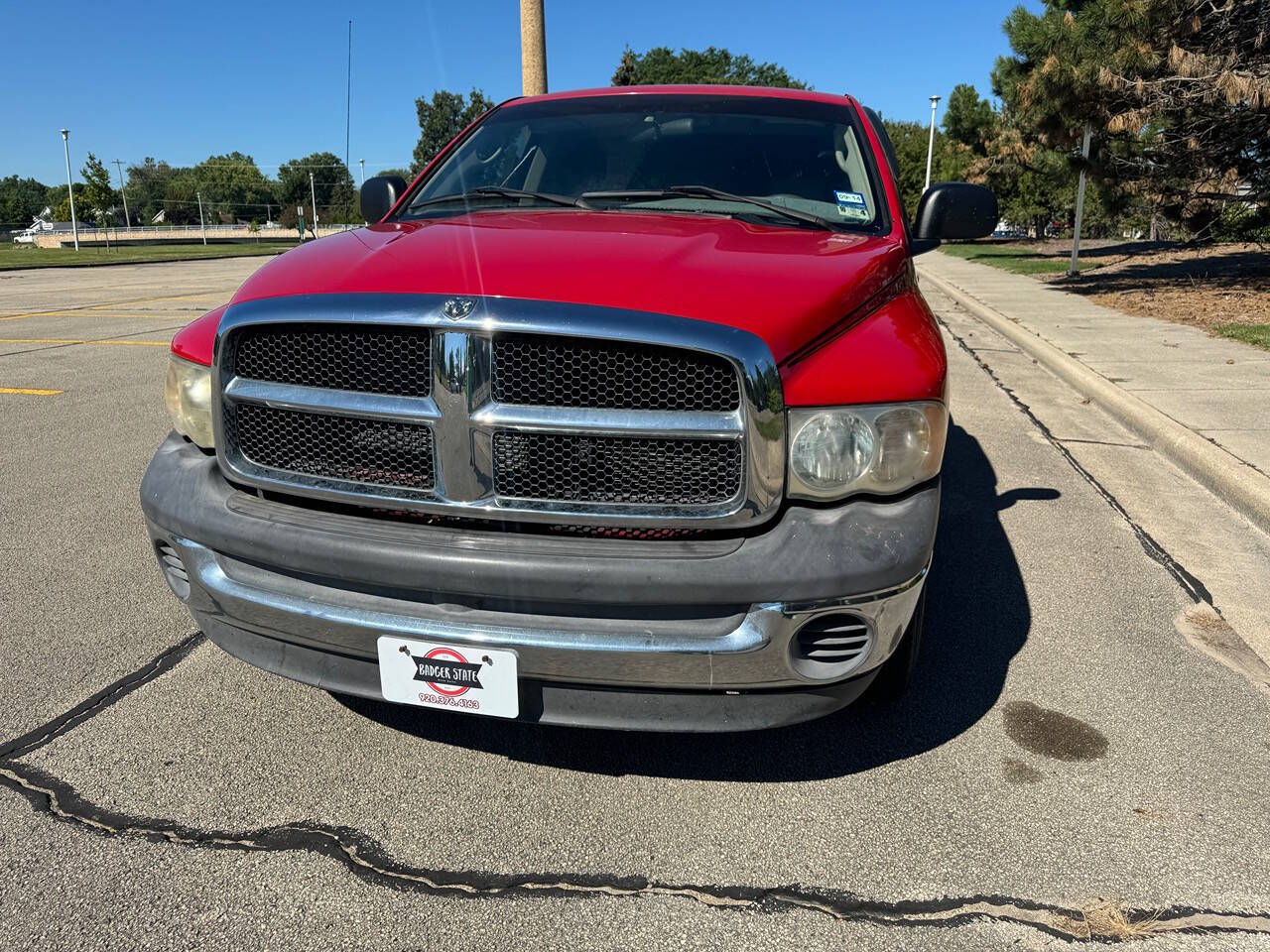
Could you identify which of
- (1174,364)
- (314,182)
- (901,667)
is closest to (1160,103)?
(1174,364)

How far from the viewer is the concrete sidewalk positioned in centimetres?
634

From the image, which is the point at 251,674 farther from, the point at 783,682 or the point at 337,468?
the point at 783,682

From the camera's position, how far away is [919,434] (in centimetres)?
235

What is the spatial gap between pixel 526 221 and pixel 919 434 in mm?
1377

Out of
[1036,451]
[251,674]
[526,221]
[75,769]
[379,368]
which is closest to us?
[379,368]

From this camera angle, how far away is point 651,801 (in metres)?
2.57

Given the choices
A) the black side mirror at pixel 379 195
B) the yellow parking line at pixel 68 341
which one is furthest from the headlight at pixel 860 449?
the yellow parking line at pixel 68 341

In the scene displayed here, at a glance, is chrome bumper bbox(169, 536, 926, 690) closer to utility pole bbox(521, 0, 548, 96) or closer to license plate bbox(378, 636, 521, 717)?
license plate bbox(378, 636, 521, 717)

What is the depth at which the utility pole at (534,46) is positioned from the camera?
42.2 ft

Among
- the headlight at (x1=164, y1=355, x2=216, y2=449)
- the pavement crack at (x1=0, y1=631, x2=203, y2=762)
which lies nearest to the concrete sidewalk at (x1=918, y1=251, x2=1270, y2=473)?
the headlight at (x1=164, y1=355, x2=216, y2=449)

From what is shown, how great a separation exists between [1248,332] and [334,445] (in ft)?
35.0

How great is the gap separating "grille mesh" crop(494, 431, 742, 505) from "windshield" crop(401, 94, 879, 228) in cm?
124

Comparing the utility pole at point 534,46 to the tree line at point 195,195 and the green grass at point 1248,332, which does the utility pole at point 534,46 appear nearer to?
the green grass at point 1248,332

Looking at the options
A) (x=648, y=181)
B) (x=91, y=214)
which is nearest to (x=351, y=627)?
(x=648, y=181)
